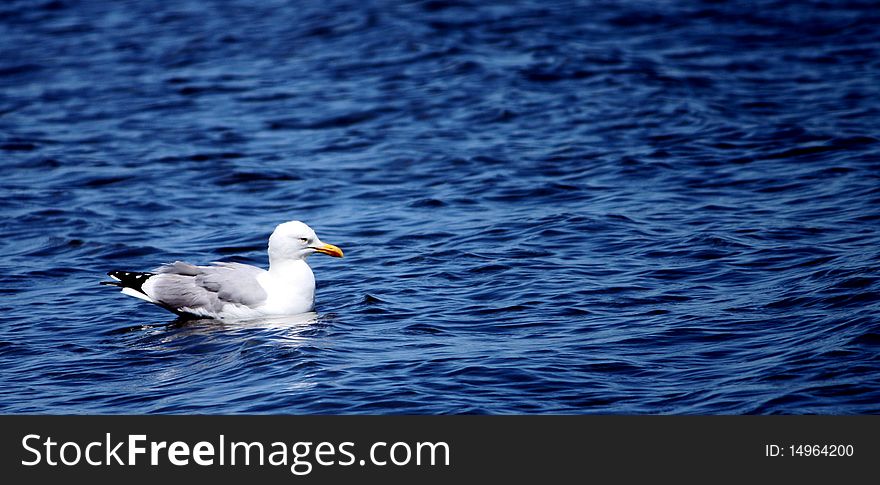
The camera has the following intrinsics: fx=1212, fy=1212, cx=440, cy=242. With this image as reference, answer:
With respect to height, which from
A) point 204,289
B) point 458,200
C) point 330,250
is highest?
point 330,250

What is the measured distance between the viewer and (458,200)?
1527cm

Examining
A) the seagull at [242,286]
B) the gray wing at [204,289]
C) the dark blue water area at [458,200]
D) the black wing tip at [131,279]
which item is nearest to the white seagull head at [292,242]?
the seagull at [242,286]

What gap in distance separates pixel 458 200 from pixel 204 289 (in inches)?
192

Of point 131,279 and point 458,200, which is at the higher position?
point 131,279

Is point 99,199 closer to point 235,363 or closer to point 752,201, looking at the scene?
point 235,363

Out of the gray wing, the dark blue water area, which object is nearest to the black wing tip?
the gray wing

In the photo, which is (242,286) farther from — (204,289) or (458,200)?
(458,200)

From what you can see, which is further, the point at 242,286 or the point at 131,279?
the point at 131,279

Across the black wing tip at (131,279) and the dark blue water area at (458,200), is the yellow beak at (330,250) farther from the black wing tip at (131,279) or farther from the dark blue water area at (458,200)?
the black wing tip at (131,279)

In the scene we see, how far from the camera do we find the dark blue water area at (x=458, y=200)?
941cm

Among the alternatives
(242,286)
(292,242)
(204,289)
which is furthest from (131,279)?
(292,242)

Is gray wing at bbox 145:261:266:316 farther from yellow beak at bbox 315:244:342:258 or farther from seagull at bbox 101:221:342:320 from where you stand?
yellow beak at bbox 315:244:342:258

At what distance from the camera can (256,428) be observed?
809cm

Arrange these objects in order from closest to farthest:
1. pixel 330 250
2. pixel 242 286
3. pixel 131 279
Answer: pixel 242 286 → pixel 330 250 → pixel 131 279
